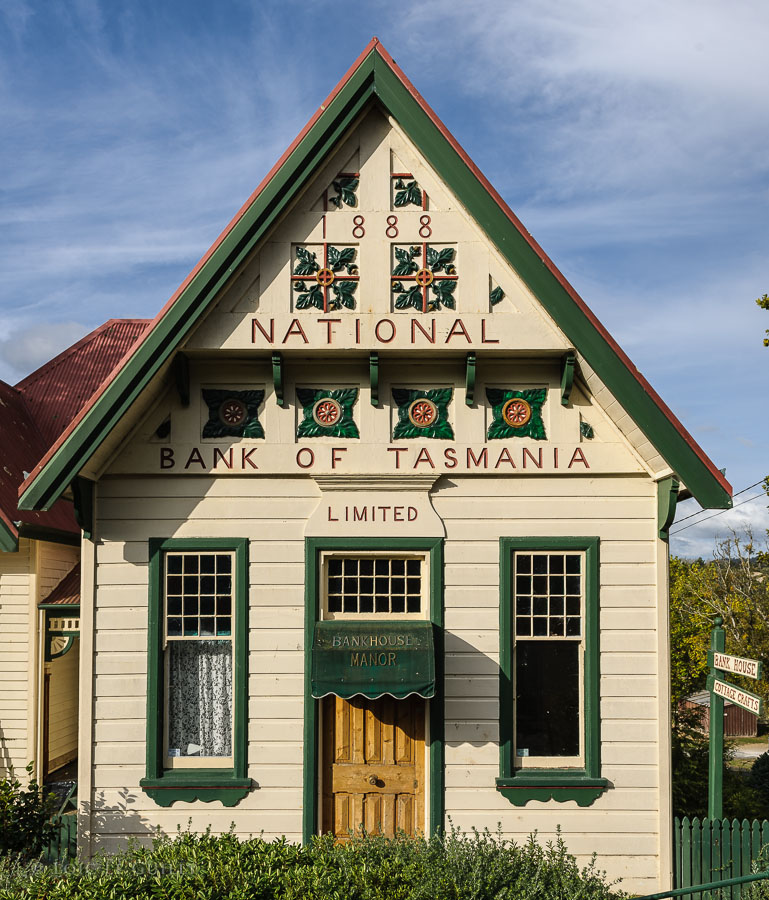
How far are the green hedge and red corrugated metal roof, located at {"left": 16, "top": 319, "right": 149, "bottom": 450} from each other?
388 inches

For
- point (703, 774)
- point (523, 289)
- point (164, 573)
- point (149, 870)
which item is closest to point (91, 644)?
point (164, 573)

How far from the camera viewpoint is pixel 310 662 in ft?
29.2

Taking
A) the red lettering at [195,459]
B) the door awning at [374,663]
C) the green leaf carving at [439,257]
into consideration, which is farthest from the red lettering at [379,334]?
the door awning at [374,663]

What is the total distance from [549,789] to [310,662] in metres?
3.10

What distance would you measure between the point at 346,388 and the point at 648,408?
11.4ft

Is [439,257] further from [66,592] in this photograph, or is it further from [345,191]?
[66,592]

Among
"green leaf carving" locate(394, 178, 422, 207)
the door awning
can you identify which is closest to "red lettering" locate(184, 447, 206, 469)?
the door awning

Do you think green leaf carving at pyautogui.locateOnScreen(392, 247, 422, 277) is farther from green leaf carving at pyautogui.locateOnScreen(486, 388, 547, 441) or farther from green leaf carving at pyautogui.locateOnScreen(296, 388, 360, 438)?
green leaf carving at pyautogui.locateOnScreen(486, 388, 547, 441)

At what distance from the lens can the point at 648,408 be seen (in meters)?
8.58

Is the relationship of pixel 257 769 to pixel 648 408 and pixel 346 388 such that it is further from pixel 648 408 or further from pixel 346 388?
pixel 648 408

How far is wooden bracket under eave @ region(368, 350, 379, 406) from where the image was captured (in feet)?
29.5

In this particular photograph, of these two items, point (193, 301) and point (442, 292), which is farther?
point (442, 292)

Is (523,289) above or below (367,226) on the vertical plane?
below

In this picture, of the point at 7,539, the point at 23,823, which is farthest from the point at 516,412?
the point at 7,539
